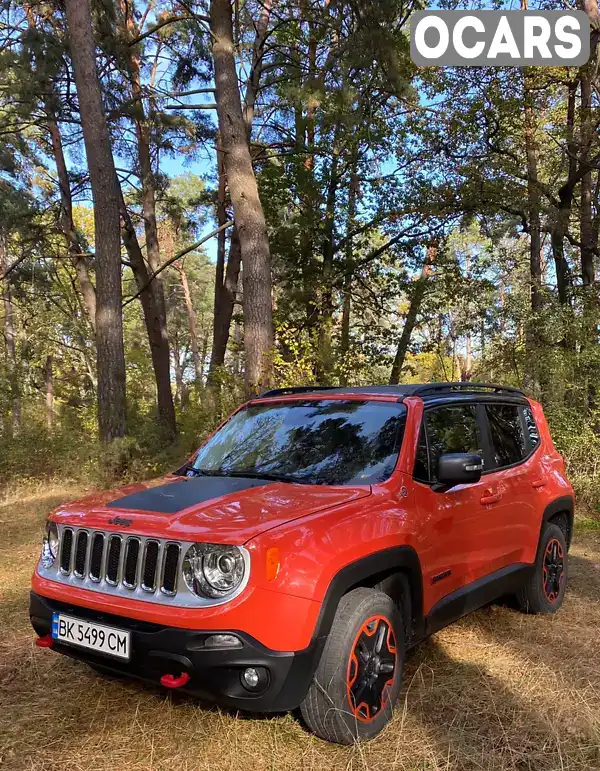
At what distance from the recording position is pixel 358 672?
2.95m

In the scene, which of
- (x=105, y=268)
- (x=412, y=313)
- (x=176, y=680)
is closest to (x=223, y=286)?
(x=412, y=313)

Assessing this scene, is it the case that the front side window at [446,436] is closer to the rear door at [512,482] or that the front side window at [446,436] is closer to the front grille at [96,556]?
the rear door at [512,482]

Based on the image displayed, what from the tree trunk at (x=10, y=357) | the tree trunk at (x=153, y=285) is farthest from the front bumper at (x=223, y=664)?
the tree trunk at (x=10, y=357)

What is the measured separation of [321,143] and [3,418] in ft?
35.8

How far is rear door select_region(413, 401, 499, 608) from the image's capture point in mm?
3527

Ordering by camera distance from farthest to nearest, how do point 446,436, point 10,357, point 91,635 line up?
point 10,357
point 446,436
point 91,635

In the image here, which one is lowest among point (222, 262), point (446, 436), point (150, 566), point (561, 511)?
point (561, 511)

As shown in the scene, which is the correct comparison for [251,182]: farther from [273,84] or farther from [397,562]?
[397,562]

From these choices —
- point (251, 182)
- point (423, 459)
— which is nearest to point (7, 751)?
point (423, 459)

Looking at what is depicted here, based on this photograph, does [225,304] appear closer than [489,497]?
Result: No

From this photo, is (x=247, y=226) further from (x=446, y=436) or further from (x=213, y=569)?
(x=213, y=569)

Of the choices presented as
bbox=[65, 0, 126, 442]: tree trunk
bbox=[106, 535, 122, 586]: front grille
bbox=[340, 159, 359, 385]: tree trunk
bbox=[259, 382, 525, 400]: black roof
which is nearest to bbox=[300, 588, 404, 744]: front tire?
bbox=[106, 535, 122, 586]: front grille

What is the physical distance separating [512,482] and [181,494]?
246cm

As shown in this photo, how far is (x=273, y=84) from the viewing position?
46.9 ft
